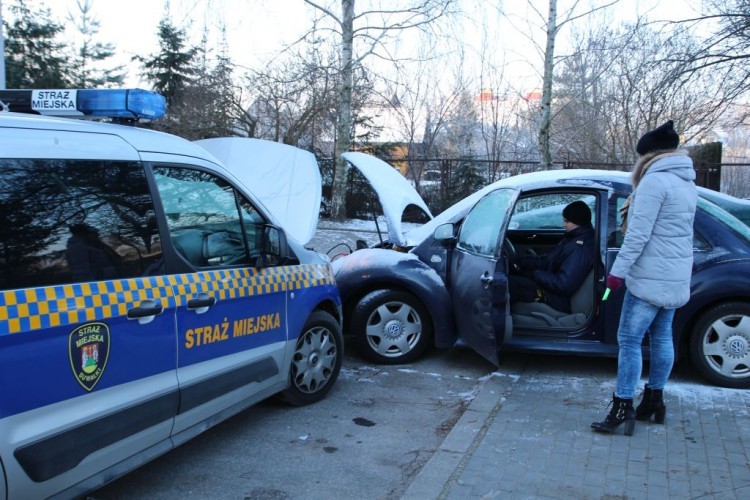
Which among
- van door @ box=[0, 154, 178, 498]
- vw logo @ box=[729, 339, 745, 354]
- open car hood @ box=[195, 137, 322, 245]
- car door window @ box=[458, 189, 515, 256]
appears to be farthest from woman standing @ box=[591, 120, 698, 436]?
open car hood @ box=[195, 137, 322, 245]

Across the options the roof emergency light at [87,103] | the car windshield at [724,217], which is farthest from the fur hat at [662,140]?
the roof emergency light at [87,103]

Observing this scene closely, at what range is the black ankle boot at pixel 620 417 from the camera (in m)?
4.07

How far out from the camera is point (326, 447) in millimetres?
4082

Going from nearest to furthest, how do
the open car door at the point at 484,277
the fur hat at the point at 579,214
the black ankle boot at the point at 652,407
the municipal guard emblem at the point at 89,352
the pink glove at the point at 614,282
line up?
the municipal guard emblem at the point at 89,352 < the pink glove at the point at 614,282 < the black ankle boot at the point at 652,407 < the open car door at the point at 484,277 < the fur hat at the point at 579,214

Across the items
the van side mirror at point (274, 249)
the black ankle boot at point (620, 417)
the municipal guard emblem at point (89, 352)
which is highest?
the van side mirror at point (274, 249)

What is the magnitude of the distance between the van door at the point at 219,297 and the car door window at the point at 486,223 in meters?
1.90

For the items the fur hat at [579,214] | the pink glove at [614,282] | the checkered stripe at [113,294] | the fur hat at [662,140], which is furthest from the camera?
the fur hat at [579,214]

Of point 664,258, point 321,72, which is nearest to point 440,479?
point 664,258

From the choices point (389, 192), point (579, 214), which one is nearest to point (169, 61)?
point (389, 192)

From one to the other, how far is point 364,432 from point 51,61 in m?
16.2

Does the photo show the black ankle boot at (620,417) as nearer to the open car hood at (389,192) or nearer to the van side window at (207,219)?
the van side window at (207,219)

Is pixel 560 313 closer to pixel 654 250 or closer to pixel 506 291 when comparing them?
pixel 506 291

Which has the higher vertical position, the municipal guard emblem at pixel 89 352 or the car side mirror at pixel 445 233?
the car side mirror at pixel 445 233

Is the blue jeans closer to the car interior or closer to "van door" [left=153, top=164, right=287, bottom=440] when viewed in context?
the car interior
